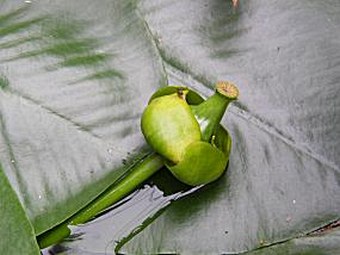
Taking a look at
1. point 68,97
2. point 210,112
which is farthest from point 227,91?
point 68,97

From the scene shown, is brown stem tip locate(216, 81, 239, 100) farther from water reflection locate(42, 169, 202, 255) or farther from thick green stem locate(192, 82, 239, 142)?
water reflection locate(42, 169, 202, 255)

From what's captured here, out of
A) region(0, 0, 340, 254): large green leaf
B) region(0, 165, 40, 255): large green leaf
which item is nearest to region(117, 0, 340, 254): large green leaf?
region(0, 0, 340, 254): large green leaf

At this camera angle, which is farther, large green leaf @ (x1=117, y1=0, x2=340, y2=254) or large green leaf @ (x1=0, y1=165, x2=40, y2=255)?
large green leaf @ (x1=117, y1=0, x2=340, y2=254)

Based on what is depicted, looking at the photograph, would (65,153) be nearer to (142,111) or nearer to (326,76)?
(142,111)

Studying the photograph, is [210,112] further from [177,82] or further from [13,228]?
[13,228]

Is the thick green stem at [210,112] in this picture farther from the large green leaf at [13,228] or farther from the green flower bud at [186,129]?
the large green leaf at [13,228]

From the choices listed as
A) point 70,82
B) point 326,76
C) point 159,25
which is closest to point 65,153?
point 70,82

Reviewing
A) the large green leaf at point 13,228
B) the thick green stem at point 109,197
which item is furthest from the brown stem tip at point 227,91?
the large green leaf at point 13,228

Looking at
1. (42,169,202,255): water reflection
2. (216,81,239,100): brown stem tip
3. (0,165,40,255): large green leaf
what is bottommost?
(42,169,202,255): water reflection
